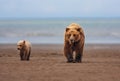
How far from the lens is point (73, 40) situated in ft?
72.9

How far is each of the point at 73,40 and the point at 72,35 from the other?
0.64 ft

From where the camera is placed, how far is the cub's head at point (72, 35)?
22.2 m

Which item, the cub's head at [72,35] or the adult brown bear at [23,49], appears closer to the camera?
the cub's head at [72,35]

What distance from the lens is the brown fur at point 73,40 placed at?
876 inches

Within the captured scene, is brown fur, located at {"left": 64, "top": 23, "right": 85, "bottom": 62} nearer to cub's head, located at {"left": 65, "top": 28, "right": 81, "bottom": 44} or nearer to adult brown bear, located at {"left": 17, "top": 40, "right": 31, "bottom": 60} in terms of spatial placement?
cub's head, located at {"left": 65, "top": 28, "right": 81, "bottom": 44}

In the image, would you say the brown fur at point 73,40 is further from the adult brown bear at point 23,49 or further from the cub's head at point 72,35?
the adult brown bear at point 23,49

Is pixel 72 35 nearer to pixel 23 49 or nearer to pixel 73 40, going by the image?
pixel 73 40

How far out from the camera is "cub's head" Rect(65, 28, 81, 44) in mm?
22203

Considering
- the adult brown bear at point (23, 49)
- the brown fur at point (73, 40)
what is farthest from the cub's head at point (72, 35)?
the adult brown bear at point (23, 49)

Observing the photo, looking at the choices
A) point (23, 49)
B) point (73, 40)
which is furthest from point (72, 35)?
point (23, 49)

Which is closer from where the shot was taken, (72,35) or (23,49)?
(72,35)

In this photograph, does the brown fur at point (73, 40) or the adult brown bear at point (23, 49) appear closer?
the brown fur at point (73, 40)

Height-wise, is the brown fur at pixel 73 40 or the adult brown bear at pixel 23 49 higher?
the brown fur at pixel 73 40

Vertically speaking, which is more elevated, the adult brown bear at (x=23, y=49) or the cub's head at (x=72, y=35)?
the cub's head at (x=72, y=35)
